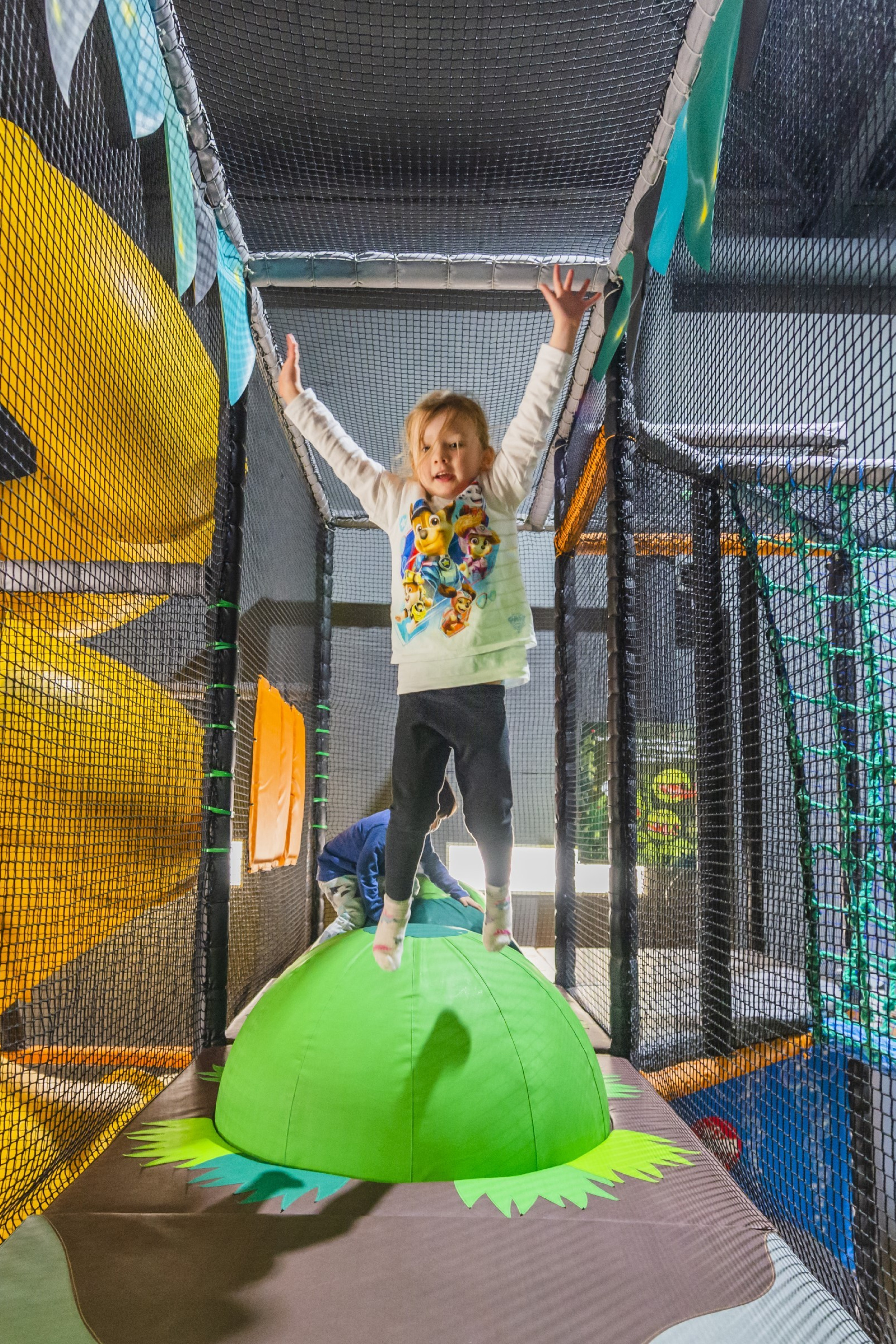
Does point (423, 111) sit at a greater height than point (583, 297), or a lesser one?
greater

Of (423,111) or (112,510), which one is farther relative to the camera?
(423,111)

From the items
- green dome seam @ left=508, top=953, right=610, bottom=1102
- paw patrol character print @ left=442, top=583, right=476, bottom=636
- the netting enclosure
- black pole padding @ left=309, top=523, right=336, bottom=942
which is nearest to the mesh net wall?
the netting enclosure

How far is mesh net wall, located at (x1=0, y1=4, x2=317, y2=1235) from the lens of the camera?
156 centimetres

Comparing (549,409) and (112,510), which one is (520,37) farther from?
(112,510)

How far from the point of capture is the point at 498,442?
3.85 meters

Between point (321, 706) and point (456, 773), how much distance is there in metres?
2.72

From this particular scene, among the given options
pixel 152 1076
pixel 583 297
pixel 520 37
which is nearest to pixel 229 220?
pixel 520 37

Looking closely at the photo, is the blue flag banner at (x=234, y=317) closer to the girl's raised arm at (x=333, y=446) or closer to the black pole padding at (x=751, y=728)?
the girl's raised arm at (x=333, y=446)

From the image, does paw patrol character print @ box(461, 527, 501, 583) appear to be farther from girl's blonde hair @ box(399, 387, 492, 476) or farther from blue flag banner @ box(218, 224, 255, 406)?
blue flag banner @ box(218, 224, 255, 406)

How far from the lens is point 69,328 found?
65.6 inches

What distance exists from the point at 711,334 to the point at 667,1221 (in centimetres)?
192

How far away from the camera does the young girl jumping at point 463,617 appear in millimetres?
1723

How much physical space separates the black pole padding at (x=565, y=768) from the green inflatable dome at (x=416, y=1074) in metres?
1.41

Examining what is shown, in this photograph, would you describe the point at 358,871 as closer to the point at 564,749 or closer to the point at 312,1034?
the point at 312,1034
